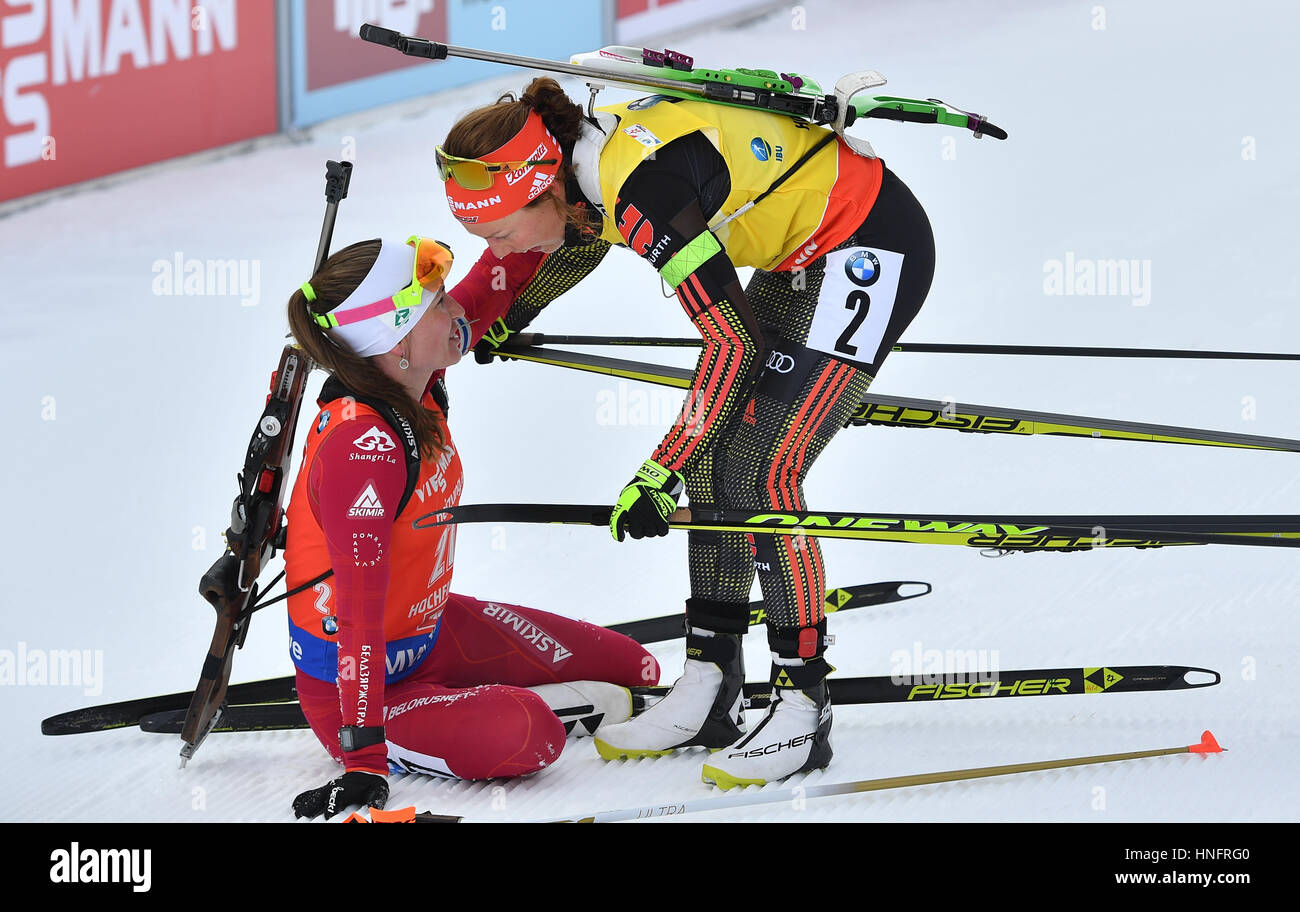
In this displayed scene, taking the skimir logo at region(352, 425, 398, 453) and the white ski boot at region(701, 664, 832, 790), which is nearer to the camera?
the skimir logo at region(352, 425, 398, 453)

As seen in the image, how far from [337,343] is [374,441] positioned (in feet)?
0.70

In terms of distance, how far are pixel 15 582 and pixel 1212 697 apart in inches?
120

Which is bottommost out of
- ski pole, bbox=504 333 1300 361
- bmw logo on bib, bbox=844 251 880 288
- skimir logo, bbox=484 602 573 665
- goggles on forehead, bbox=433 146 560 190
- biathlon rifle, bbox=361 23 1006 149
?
skimir logo, bbox=484 602 573 665

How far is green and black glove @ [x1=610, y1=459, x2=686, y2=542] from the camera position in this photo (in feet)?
9.27

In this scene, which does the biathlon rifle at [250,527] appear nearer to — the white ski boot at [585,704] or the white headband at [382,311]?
the white headband at [382,311]

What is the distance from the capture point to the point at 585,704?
349 centimetres

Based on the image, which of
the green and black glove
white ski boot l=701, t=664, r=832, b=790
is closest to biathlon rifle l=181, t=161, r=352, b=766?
the green and black glove

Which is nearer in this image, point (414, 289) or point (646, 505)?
point (646, 505)

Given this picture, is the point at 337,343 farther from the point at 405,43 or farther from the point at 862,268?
the point at 862,268

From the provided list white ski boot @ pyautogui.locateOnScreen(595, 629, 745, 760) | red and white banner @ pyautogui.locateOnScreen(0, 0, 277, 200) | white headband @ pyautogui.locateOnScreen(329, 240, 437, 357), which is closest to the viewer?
white headband @ pyautogui.locateOnScreen(329, 240, 437, 357)

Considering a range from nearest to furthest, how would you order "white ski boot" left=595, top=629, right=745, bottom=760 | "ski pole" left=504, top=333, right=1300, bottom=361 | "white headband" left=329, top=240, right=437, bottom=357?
"white headband" left=329, top=240, right=437, bottom=357 → "white ski boot" left=595, top=629, right=745, bottom=760 → "ski pole" left=504, top=333, right=1300, bottom=361

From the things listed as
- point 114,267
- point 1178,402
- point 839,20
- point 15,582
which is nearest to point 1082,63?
point 839,20

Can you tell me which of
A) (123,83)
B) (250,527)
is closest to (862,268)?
(250,527)

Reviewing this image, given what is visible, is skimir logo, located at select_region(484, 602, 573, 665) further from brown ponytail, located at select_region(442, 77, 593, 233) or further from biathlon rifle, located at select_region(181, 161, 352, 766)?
brown ponytail, located at select_region(442, 77, 593, 233)
